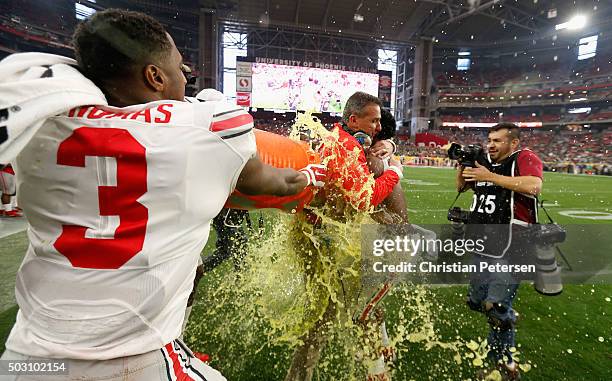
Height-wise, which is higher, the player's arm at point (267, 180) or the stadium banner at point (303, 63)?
the stadium banner at point (303, 63)

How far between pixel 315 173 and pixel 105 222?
1020 millimetres

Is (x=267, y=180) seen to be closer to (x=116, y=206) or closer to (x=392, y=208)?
(x=116, y=206)

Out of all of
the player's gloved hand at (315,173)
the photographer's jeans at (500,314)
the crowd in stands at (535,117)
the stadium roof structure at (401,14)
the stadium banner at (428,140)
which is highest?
the stadium roof structure at (401,14)

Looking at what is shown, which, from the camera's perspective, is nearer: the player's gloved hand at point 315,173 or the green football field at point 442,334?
the player's gloved hand at point 315,173

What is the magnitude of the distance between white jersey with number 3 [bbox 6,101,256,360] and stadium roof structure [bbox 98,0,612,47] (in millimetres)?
32345

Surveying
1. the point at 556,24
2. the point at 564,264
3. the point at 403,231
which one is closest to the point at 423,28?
the point at 556,24

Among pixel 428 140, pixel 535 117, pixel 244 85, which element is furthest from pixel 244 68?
pixel 535 117

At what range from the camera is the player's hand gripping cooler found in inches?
67.9

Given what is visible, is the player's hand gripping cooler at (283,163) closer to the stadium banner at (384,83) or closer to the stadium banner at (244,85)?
the stadium banner at (244,85)

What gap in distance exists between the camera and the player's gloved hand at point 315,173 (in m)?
1.76

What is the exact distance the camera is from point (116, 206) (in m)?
0.96

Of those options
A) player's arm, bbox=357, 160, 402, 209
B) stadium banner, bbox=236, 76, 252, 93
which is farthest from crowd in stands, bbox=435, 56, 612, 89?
player's arm, bbox=357, 160, 402, 209

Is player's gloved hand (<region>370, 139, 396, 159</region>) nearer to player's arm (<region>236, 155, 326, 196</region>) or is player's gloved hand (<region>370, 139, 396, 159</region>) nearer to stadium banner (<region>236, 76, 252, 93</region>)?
player's arm (<region>236, 155, 326, 196</region>)

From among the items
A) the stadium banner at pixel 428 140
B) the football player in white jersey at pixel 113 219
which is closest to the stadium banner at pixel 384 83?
the stadium banner at pixel 428 140
